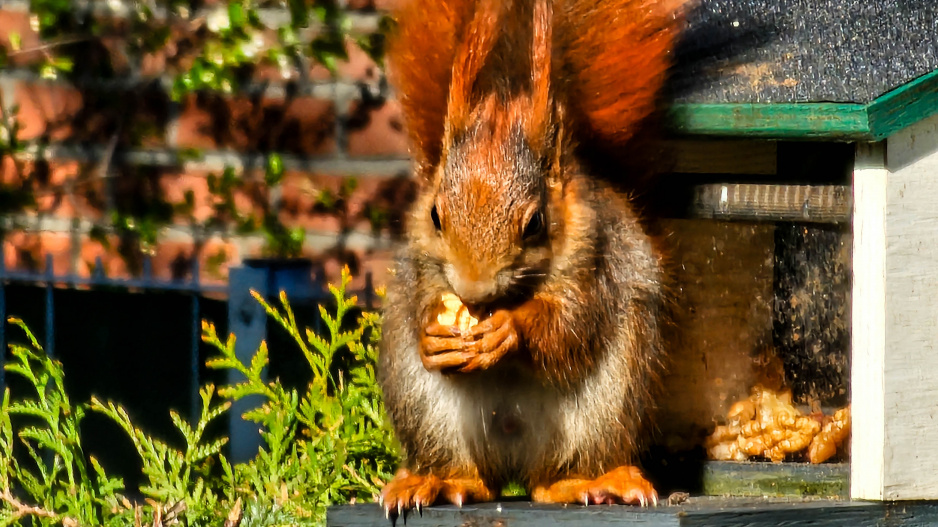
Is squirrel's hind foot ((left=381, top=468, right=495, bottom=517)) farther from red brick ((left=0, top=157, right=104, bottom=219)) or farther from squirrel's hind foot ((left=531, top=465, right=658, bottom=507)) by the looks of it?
red brick ((left=0, top=157, right=104, bottom=219))

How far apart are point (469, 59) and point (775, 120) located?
0.30m

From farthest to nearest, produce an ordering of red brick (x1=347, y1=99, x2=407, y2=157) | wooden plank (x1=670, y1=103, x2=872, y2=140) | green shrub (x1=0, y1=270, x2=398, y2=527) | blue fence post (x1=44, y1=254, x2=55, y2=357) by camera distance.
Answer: red brick (x1=347, y1=99, x2=407, y2=157) → blue fence post (x1=44, y1=254, x2=55, y2=357) → green shrub (x1=0, y1=270, x2=398, y2=527) → wooden plank (x1=670, y1=103, x2=872, y2=140)

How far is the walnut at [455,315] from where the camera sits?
1403mm

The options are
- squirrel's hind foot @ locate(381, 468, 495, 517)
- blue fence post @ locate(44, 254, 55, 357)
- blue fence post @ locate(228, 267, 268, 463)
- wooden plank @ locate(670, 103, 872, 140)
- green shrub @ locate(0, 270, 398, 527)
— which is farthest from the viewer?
blue fence post @ locate(44, 254, 55, 357)

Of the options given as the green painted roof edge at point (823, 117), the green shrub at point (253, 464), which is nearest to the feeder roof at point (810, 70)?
the green painted roof edge at point (823, 117)

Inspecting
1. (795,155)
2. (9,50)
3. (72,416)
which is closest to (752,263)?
(795,155)

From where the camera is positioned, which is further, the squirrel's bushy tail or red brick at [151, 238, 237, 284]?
red brick at [151, 238, 237, 284]

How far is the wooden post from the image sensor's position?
1403 mm

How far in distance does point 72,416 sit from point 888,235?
41.3 inches

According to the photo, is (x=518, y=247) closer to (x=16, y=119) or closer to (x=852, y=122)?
(x=852, y=122)

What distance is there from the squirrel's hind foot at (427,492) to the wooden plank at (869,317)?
15.3 inches

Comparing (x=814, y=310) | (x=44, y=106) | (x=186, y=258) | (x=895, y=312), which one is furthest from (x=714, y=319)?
(x=44, y=106)

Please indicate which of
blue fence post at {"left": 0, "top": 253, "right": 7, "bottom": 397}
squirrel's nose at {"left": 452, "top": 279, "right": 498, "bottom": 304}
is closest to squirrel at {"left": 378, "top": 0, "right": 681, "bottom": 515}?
squirrel's nose at {"left": 452, "top": 279, "right": 498, "bottom": 304}

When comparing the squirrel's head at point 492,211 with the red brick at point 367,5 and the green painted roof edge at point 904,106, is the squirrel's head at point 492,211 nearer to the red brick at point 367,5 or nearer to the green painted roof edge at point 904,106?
the green painted roof edge at point 904,106
